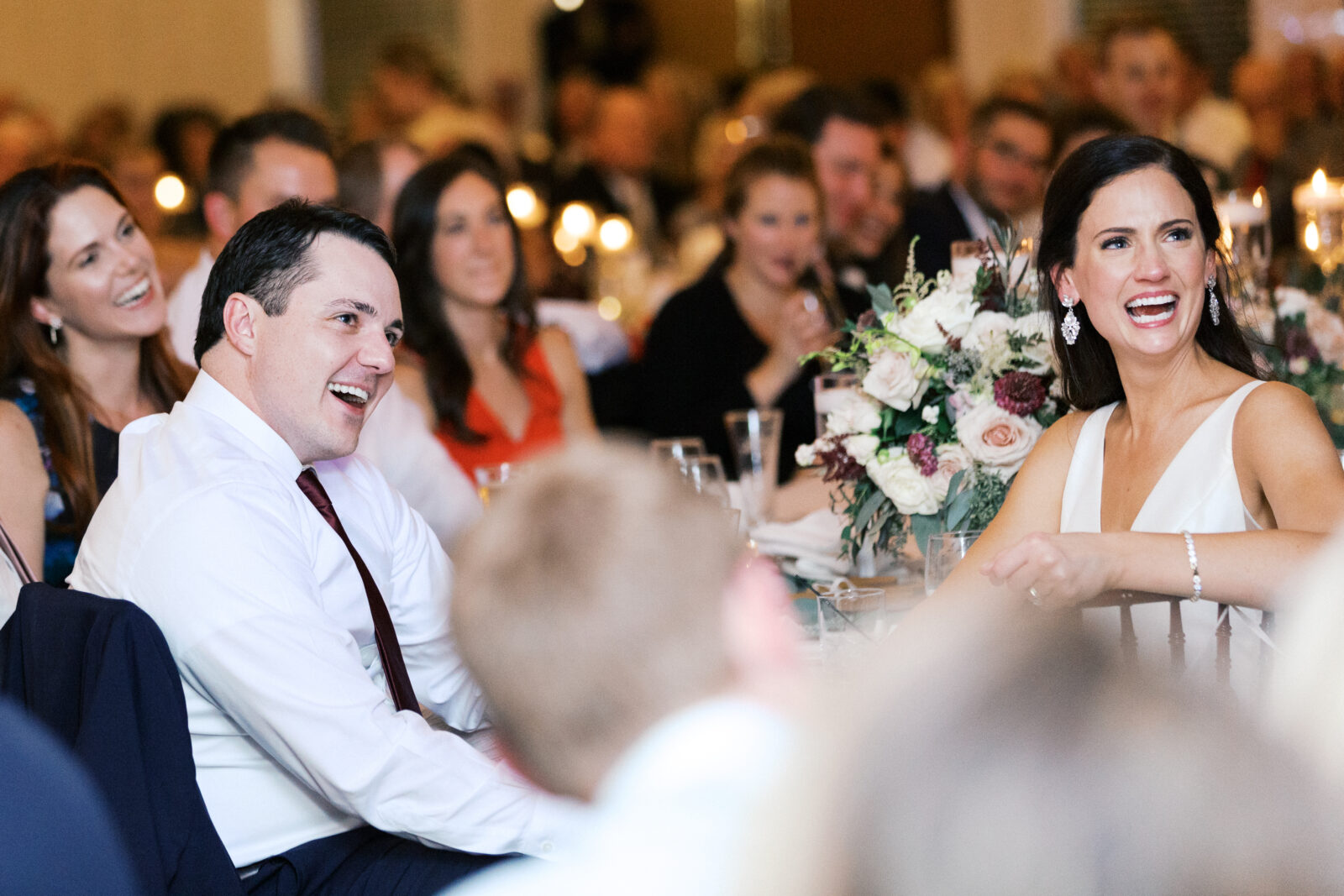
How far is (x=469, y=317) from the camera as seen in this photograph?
3834 mm

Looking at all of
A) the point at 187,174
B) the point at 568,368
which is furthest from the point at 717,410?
the point at 187,174

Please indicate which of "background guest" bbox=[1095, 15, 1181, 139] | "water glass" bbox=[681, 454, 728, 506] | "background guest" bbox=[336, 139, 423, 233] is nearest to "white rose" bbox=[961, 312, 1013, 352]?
"water glass" bbox=[681, 454, 728, 506]

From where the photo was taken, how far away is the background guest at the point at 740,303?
4109mm

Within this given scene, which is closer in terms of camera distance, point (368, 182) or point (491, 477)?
point (491, 477)

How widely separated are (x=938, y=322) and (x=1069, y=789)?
1826 millimetres

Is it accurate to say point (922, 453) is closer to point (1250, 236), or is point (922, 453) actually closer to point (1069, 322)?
point (1069, 322)

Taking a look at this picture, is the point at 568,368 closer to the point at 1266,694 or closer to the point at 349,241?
the point at 349,241

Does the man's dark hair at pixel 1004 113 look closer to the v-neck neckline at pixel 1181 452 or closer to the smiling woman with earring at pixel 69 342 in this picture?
the v-neck neckline at pixel 1181 452

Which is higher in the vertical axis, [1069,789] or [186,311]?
[186,311]

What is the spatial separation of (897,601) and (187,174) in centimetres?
650

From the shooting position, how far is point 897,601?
7.45 ft

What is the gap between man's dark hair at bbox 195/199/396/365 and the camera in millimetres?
1876

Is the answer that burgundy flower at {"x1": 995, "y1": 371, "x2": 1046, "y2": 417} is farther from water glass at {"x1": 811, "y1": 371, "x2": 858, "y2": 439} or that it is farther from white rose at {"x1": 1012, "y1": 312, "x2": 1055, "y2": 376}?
water glass at {"x1": 811, "y1": 371, "x2": 858, "y2": 439}

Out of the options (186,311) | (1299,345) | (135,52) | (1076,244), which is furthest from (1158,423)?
(135,52)
